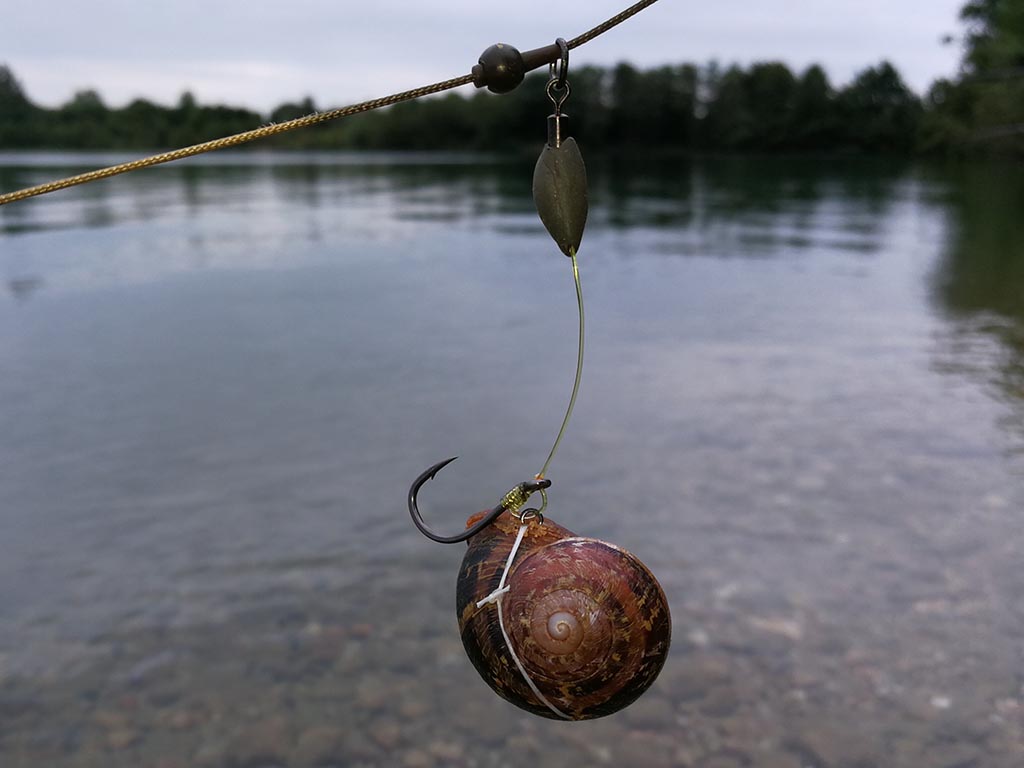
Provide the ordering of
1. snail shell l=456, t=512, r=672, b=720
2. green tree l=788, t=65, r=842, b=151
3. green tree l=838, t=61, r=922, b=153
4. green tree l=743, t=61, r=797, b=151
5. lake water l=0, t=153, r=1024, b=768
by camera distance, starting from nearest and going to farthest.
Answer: snail shell l=456, t=512, r=672, b=720 < lake water l=0, t=153, r=1024, b=768 < green tree l=838, t=61, r=922, b=153 < green tree l=788, t=65, r=842, b=151 < green tree l=743, t=61, r=797, b=151

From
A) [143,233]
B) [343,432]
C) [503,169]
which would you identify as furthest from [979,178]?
[343,432]

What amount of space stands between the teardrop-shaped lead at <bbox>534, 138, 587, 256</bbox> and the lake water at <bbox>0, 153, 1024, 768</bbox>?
147 inches

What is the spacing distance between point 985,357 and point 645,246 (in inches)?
559

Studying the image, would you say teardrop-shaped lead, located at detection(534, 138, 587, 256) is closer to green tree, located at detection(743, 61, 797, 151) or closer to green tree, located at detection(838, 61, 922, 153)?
green tree, located at detection(838, 61, 922, 153)

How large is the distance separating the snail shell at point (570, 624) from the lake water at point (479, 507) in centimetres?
316

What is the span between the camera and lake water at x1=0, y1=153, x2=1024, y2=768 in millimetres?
5398

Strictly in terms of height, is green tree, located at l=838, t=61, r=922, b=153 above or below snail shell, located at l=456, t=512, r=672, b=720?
above

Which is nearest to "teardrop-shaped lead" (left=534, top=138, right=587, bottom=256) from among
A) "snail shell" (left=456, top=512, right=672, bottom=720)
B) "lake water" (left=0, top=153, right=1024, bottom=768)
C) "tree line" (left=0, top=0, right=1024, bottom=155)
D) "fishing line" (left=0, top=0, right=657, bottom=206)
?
"fishing line" (left=0, top=0, right=657, bottom=206)

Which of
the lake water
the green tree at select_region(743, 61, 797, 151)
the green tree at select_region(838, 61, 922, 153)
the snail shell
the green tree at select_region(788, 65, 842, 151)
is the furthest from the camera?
the green tree at select_region(743, 61, 797, 151)

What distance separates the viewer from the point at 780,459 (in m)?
9.02

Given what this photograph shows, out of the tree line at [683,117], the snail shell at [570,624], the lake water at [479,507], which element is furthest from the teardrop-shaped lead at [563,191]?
the tree line at [683,117]

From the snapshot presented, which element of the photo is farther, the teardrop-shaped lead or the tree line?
the tree line

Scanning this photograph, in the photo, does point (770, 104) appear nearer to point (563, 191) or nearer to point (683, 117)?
point (683, 117)

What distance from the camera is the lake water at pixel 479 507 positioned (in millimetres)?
5398
